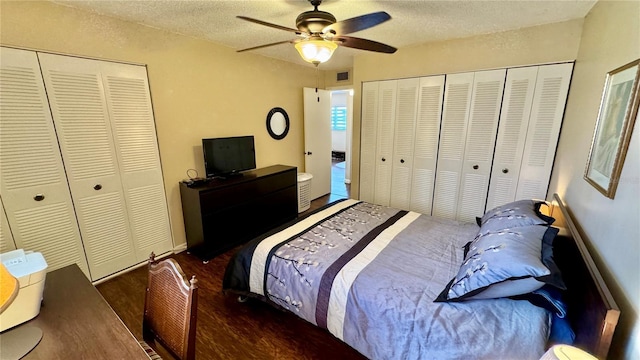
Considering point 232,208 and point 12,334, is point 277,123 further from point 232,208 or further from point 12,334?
point 12,334

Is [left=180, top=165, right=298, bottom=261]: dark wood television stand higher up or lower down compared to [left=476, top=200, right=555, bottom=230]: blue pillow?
lower down

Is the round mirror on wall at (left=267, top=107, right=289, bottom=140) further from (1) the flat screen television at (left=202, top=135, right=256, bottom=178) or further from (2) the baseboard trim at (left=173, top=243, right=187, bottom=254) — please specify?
(2) the baseboard trim at (left=173, top=243, right=187, bottom=254)

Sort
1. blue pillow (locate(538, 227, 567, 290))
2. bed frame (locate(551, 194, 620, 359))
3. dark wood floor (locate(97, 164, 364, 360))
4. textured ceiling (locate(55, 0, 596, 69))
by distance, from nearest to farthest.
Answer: bed frame (locate(551, 194, 620, 359)), blue pillow (locate(538, 227, 567, 290)), dark wood floor (locate(97, 164, 364, 360)), textured ceiling (locate(55, 0, 596, 69))

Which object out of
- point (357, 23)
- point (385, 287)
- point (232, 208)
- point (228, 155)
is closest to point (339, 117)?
point (228, 155)

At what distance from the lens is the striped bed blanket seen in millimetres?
1244

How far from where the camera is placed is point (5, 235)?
6.22 ft

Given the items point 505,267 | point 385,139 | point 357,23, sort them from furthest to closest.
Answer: point 385,139
point 357,23
point 505,267

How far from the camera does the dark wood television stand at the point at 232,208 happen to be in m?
2.74

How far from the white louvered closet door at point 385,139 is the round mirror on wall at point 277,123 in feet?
4.86

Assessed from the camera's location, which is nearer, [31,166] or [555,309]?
[555,309]

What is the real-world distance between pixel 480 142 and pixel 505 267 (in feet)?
6.96

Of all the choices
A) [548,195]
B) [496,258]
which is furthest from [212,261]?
[548,195]

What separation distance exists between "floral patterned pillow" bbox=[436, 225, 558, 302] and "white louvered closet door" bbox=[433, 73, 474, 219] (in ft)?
5.60

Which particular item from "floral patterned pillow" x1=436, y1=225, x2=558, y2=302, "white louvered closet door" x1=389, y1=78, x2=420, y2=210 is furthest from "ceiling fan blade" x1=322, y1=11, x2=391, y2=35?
"white louvered closet door" x1=389, y1=78, x2=420, y2=210
